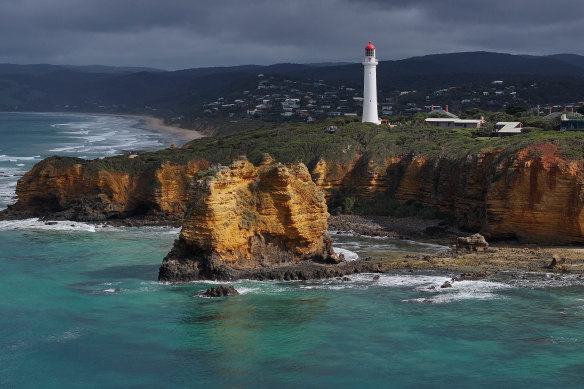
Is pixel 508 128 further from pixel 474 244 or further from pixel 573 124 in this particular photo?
pixel 474 244

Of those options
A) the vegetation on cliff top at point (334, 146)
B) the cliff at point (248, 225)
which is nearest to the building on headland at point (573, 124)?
the vegetation on cliff top at point (334, 146)

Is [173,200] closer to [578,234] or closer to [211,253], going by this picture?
[211,253]

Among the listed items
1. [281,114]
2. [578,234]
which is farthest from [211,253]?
[281,114]

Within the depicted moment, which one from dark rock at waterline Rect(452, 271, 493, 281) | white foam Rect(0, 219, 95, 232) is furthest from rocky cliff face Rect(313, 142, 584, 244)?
white foam Rect(0, 219, 95, 232)

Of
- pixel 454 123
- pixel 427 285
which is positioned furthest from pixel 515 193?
pixel 454 123

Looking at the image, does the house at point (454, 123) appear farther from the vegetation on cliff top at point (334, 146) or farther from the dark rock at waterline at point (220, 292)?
the dark rock at waterline at point (220, 292)

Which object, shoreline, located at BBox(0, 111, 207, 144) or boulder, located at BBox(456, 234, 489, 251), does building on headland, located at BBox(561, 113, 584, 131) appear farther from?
shoreline, located at BBox(0, 111, 207, 144)

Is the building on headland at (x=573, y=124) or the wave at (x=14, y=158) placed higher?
the building on headland at (x=573, y=124)
